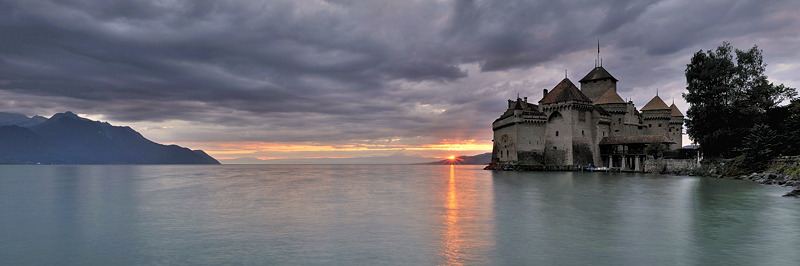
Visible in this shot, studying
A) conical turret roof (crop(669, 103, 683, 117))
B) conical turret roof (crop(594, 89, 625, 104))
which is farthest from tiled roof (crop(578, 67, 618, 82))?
conical turret roof (crop(669, 103, 683, 117))

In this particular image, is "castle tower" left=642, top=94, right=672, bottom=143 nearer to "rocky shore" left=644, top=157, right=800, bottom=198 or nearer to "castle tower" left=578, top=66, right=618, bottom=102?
"castle tower" left=578, top=66, right=618, bottom=102

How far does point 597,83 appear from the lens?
74625 mm

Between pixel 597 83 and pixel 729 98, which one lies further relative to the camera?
pixel 597 83

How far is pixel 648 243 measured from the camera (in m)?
12.6

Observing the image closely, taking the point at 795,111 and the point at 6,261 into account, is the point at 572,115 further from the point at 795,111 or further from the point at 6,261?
the point at 6,261

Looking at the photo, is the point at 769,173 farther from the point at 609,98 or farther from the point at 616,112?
the point at 609,98

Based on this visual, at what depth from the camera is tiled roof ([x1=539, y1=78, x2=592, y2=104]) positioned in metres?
62.9

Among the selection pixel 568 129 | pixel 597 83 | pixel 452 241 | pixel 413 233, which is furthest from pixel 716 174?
pixel 452 241

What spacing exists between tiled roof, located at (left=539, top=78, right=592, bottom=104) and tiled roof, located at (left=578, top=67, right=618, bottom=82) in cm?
1062

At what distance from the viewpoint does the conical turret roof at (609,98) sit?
222ft

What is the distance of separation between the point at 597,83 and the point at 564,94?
15.3 m

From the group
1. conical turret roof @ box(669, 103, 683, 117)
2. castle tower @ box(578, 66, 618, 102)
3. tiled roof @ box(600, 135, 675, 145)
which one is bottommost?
tiled roof @ box(600, 135, 675, 145)

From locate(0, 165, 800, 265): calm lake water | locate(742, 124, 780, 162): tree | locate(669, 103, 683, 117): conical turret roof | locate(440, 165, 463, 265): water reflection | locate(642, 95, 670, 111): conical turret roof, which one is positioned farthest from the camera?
locate(669, 103, 683, 117): conical turret roof

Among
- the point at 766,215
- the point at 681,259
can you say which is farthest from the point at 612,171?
the point at 681,259
